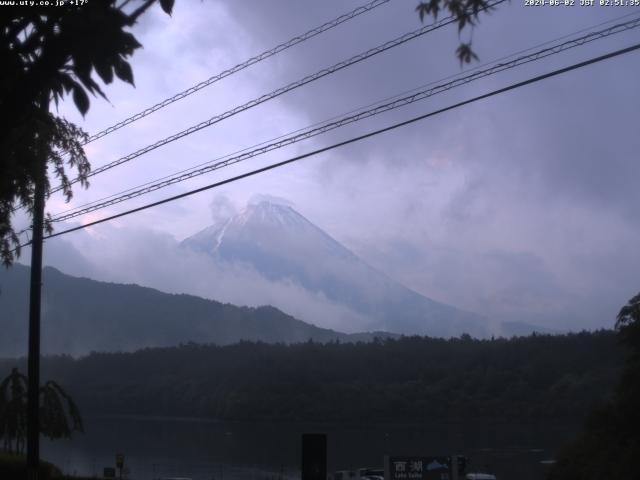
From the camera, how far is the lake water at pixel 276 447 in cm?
4891

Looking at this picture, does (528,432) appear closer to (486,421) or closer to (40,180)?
(486,421)

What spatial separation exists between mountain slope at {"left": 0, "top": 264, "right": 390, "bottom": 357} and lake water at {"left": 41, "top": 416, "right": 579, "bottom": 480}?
60.7ft

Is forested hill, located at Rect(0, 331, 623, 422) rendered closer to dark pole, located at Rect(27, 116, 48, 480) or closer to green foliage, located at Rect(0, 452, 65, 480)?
green foliage, located at Rect(0, 452, 65, 480)

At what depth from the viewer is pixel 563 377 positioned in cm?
6969

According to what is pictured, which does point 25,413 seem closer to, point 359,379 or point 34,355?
point 34,355

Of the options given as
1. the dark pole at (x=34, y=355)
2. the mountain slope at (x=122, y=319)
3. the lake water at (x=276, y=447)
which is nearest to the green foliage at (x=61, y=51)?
the dark pole at (x=34, y=355)

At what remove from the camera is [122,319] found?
153875 mm

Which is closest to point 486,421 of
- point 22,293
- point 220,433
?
point 220,433

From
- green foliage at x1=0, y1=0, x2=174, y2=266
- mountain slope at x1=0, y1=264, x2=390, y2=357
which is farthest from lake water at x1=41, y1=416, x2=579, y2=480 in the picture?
green foliage at x1=0, y1=0, x2=174, y2=266

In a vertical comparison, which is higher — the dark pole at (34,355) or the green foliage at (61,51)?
the green foliage at (61,51)

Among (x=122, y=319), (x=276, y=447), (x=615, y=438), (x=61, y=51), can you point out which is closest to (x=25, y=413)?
(x=61, y=51)

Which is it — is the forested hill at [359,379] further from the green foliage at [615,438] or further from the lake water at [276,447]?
the green foliage at [615,438]

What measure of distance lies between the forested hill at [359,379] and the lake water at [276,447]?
4.10 meters

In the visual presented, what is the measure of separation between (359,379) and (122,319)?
74095 millimetres
